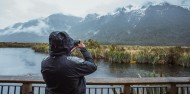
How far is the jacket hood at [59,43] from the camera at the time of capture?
284 centimetres

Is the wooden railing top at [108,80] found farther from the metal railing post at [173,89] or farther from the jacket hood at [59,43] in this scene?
the jacket hood at [59,43]

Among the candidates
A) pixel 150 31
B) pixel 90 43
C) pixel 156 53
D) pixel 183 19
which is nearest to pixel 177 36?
pixel 150 31

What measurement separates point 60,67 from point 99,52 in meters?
33.8

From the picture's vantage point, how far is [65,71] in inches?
113

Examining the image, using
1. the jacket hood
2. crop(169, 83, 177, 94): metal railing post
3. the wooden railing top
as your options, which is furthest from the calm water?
the jacket hood

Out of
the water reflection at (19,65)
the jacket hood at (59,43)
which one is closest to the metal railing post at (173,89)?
the jacket hood at (59,43)

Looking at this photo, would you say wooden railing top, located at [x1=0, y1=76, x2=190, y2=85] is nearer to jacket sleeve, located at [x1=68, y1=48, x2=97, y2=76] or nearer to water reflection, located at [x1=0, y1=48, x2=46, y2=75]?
jacket sleeve, located at [x1=68, y1=48, x2=97, y2=76]

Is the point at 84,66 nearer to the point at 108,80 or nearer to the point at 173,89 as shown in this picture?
the point at 108,80

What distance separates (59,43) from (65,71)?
10.6 inches

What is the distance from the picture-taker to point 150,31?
172 m

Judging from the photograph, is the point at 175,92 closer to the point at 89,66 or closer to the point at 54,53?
the point at 89,66

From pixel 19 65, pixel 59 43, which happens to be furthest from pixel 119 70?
pixel 59 43

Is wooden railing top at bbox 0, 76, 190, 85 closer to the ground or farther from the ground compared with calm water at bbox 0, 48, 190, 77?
farther from the ground

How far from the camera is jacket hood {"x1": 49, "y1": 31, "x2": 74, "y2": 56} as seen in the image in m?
2.84
